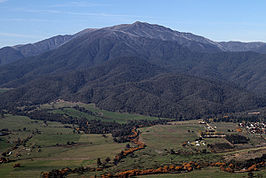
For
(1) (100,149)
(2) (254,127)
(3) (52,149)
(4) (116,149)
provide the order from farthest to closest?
(2) (254,127) < (3) (52,149) < (1) (100,149) < (4) (116,149)

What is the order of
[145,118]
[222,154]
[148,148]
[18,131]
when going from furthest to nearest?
[145,118]
[18,131]
[148,148]
[222,154]

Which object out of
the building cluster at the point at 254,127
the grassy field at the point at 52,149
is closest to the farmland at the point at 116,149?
the grassy field at the point at 52,149

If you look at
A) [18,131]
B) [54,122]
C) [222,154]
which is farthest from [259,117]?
[18,131]

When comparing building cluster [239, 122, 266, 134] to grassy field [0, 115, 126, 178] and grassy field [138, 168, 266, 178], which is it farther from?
grassy field [0, 115, 126, 178]

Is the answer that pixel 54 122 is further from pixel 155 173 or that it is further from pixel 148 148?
pixel 155 173

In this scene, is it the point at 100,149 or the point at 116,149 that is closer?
the point at 116,149

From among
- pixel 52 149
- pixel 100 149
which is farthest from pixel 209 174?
pixel 52 149

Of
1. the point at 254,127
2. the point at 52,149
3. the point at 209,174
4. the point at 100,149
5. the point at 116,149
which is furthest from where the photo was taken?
the point at 254,127

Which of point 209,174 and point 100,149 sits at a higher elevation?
point 100,149

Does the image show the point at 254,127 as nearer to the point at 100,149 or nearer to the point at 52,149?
the point at 100,149

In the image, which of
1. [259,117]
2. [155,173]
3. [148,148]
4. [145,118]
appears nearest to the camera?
[155,173]
